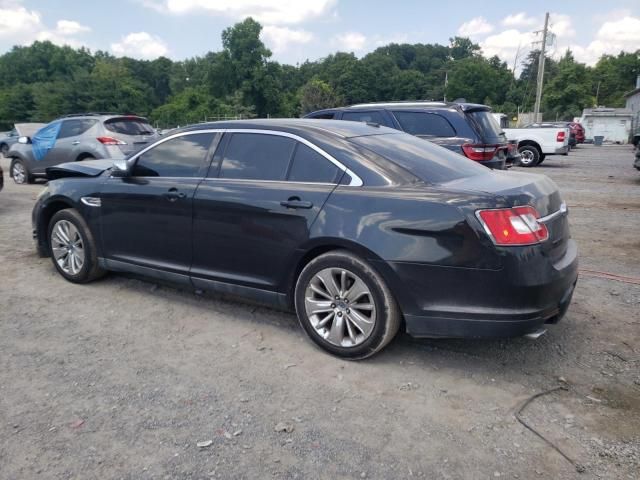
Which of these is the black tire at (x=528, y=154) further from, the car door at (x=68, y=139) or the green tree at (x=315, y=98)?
the green tree at (x=315, y=98)

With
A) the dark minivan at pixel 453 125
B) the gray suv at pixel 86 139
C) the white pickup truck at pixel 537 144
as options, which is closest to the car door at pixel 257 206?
the dark minivan at pixel 453 125

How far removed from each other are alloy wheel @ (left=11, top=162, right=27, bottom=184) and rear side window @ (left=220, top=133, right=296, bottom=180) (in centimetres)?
1042

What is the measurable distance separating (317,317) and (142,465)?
152 cm

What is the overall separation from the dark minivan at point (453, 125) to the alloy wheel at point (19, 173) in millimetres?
8466

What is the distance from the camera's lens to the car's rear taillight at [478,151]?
8414 mm

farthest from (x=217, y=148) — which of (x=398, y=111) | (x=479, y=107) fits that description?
(x=479, y=107)

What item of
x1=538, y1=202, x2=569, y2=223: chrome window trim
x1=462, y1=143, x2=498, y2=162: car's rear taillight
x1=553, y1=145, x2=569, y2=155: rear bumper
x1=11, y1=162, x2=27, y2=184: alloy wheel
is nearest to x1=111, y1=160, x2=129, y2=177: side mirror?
x1=538, y1=202, x2=569, y2=223: chrome window trim

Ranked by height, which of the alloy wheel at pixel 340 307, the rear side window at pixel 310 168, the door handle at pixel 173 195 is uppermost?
the rear side window at pixel 310 168

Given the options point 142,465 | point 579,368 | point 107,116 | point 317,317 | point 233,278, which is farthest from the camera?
point 107,116

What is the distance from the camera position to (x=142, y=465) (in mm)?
2557

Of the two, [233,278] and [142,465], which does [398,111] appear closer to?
[233,278]

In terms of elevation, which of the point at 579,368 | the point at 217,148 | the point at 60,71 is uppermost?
the point at 60,71

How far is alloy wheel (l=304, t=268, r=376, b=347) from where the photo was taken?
11.5 feet

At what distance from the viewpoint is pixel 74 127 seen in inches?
448
